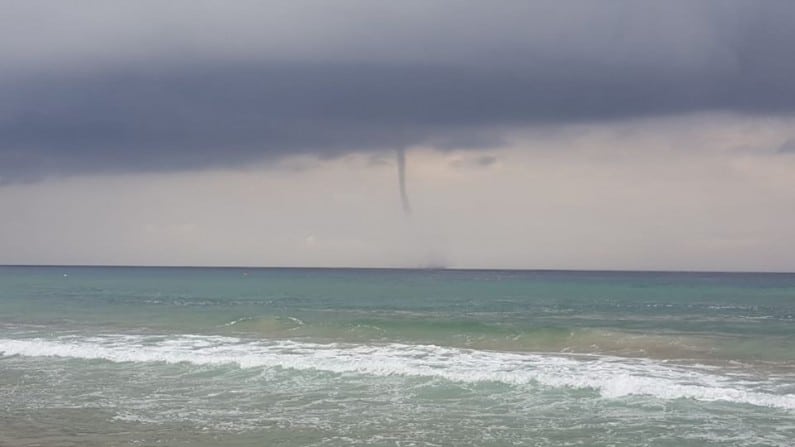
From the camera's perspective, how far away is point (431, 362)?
22281 millimetres

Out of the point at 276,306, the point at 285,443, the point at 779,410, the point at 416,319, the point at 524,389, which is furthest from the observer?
the point at 276,306

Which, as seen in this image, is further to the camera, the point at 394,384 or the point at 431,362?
the point at 431,362

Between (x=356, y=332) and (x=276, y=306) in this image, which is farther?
(x=276, y=306)

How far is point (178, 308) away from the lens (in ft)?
158

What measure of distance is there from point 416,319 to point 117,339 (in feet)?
51.9

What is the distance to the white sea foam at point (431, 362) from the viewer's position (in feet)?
59.0

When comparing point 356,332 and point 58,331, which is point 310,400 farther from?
point 58,331

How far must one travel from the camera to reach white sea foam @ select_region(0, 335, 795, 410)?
17984mm

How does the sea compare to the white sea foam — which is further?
the white sea foam

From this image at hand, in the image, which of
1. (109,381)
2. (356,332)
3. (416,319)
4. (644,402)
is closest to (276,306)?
(416,319)

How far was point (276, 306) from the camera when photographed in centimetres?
5203

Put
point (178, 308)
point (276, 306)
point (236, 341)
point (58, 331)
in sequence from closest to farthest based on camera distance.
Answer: point (236, 341) < point (58, 331) < point (178, 308) < point (276, 306)

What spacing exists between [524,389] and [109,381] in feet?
32.3

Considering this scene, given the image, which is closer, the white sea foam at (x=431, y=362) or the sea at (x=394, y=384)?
the sea at (x=394, y=384)
